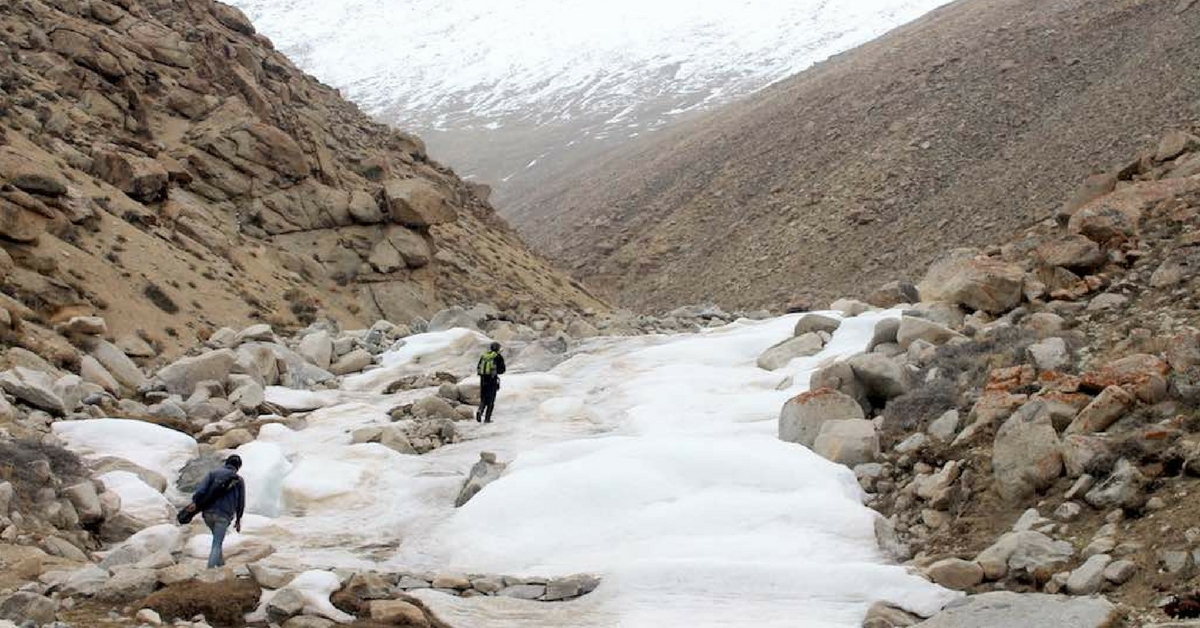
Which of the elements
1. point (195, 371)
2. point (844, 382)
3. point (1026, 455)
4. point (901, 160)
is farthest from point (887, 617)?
point (901, 160)

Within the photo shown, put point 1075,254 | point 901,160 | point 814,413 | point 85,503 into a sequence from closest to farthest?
point 85,503 < point 814,413 < point 1075,254 < point 901,160

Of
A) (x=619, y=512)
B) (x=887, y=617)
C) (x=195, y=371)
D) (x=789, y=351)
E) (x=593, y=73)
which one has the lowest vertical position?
(x=887, y=617)

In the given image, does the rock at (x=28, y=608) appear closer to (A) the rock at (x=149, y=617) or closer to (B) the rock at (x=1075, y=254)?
(A) the rock at (x=149, y=617)

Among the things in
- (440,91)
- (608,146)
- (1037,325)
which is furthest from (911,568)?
(440,91)

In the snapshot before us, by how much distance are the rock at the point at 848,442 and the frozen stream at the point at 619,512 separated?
0.25 m

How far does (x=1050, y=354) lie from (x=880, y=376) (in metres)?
2.32

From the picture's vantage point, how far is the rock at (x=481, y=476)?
1346cm

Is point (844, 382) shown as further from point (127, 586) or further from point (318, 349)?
point (318, 349)

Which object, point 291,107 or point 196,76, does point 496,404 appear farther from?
point 291,107

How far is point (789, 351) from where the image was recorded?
19.5m

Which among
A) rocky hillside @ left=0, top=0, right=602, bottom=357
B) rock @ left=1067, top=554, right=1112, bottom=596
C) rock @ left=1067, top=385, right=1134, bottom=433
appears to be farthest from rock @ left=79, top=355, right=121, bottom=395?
rock @ left=1067, top=554, right=1112, bottom=596

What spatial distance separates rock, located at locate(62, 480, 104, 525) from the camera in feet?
38.9

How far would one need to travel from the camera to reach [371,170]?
38.8 metres

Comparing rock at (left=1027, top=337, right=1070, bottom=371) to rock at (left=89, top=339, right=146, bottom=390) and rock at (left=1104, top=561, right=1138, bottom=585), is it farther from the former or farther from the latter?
rock at (left=89, top=339, right=146, bottom=390)
